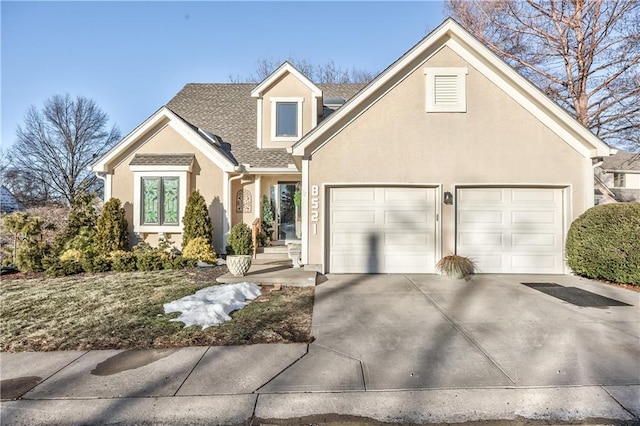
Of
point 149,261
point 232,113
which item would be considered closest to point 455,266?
point 149,261

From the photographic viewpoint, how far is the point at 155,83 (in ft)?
62.5

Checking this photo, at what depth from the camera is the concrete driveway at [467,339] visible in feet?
11.1

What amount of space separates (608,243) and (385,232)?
16.2 feet

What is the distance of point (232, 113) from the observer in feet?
46.5

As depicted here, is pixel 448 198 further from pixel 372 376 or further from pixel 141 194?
pixel 141 194

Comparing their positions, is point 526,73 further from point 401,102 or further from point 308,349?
point 308,349

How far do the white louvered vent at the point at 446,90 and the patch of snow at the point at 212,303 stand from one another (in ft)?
21.4

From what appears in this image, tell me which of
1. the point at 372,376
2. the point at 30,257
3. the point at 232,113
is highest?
the point at 232,113

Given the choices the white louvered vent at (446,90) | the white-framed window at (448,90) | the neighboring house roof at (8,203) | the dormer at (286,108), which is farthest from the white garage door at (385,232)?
the neighboring house roof at (8,203)

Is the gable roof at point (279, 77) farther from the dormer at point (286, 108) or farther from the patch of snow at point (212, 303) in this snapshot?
the patch of snow at point (212, 303)

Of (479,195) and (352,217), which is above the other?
(479,195)

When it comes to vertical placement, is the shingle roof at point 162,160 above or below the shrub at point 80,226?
above

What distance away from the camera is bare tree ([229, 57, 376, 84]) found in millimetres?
25922

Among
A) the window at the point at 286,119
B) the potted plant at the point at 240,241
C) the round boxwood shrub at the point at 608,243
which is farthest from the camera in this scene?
the window at the point at 286,119
